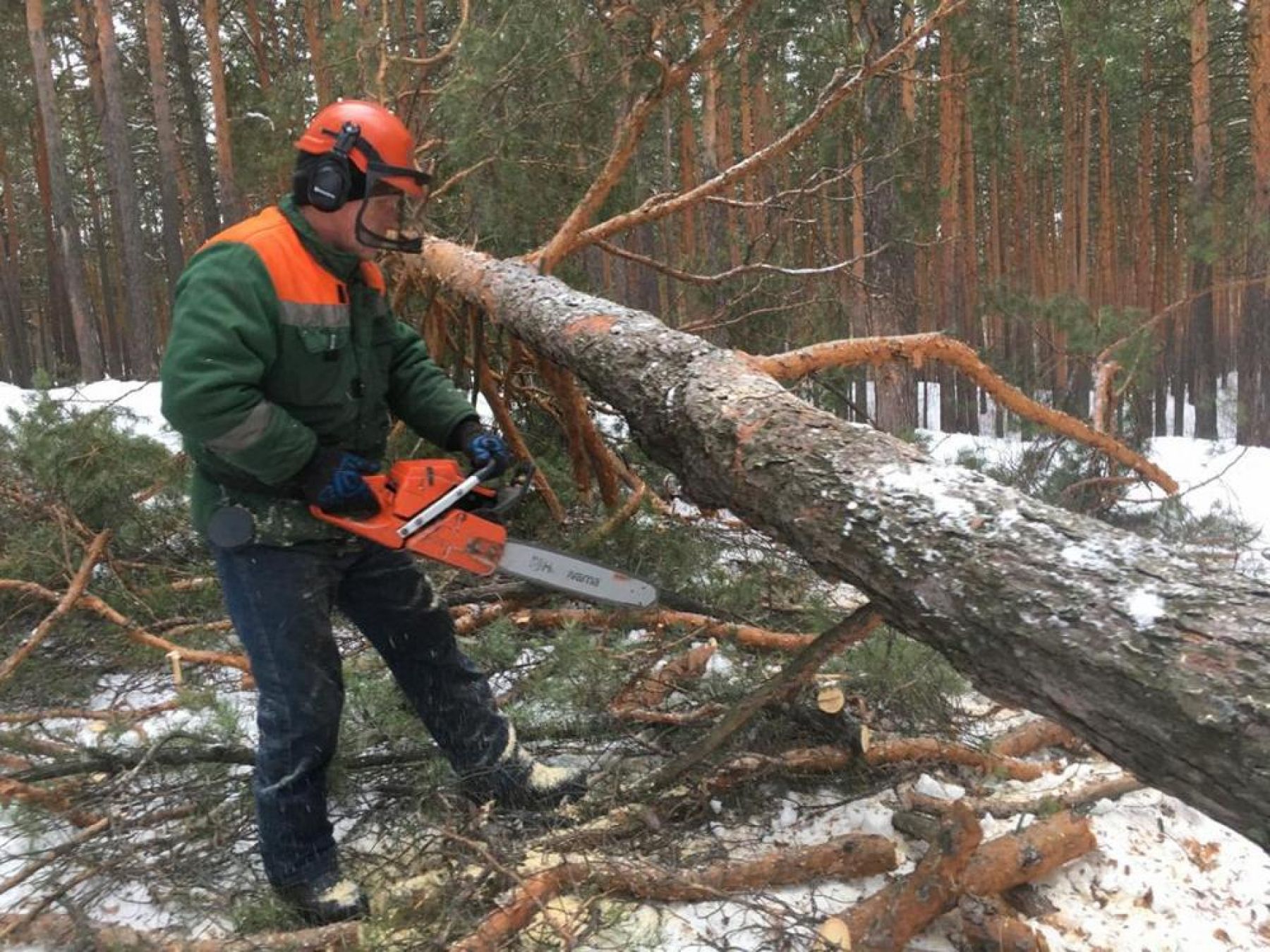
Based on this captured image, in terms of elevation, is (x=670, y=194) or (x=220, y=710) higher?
(x=670, y=194)

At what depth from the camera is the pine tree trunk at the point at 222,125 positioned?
1064 cm

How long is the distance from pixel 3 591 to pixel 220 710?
170cm

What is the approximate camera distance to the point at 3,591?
3395 millimetres

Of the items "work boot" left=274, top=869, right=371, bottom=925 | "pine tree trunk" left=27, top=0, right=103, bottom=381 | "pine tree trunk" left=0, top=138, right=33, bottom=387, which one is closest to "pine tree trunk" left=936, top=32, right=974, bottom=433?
"work boot" left=274, top=869, right=371, bottom=925

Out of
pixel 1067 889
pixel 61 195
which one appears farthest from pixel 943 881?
pixel 61 195

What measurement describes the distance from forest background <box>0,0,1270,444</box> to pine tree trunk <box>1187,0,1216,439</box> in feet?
0.20

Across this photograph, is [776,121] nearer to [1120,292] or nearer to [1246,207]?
[1246,207]

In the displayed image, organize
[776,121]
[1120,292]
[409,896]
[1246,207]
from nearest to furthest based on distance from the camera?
1. [409,896]
2. [1246,207]
3. [776,121]
4. [1120,292]

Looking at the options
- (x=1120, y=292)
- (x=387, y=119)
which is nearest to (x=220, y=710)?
(x=387, y=119)

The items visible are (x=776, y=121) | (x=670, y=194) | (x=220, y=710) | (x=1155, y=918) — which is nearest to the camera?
(x=1155, y=918)

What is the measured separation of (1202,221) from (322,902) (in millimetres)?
10470

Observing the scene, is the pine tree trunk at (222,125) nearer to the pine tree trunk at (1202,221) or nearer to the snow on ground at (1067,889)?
the snow on ground at (1067,889)

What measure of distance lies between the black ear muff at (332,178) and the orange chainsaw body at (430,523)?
2.12 feet

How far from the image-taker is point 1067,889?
2.18 meters
